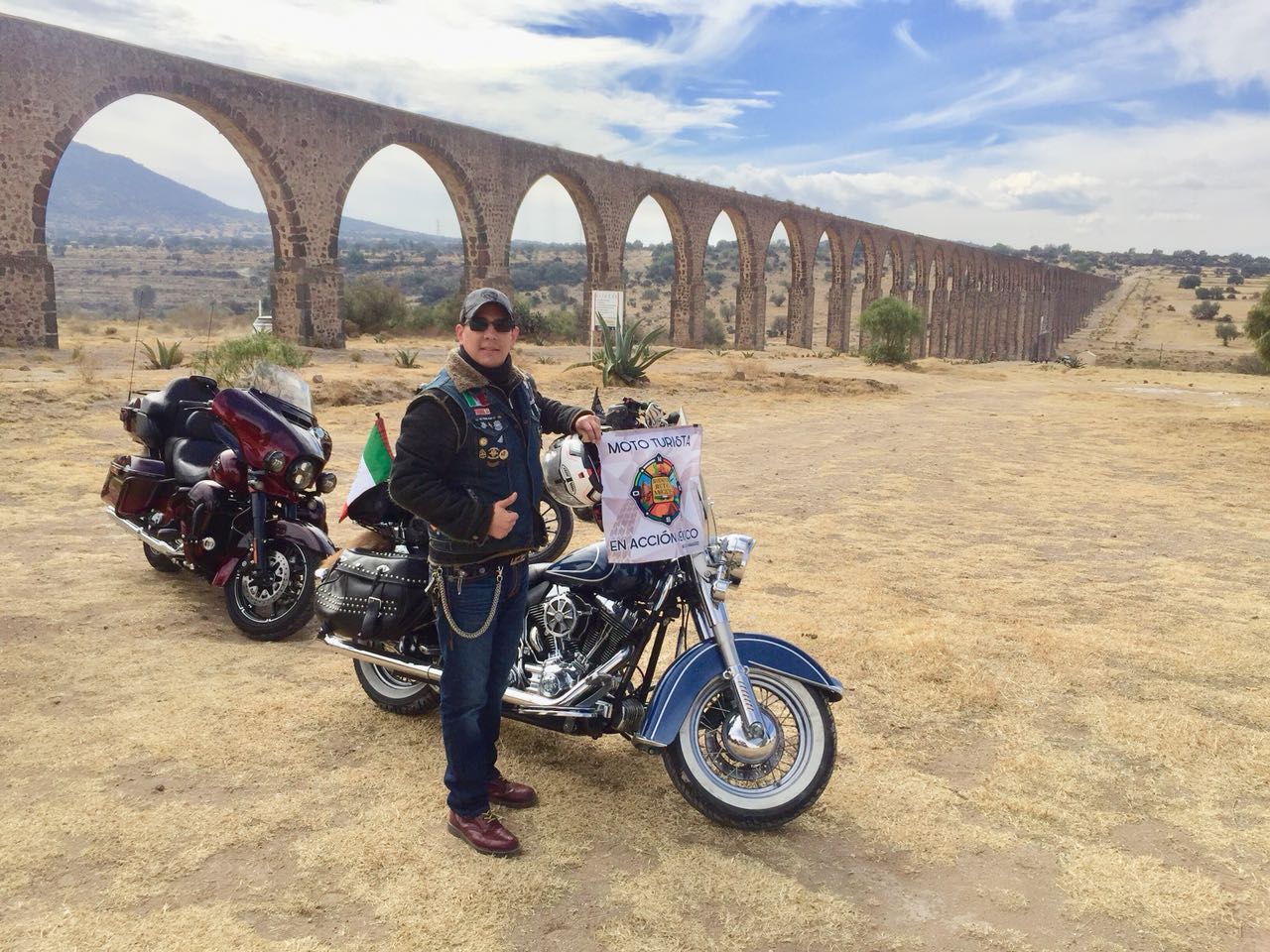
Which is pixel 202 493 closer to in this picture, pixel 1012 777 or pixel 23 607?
pixel 23 607

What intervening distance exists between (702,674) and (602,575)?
0.43 m

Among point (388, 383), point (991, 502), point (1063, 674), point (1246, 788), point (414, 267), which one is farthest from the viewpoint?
point (414, 267)

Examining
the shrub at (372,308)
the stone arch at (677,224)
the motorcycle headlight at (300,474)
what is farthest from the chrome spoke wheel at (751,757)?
the stone arch at (677,224)

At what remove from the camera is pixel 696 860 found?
249 centimetres

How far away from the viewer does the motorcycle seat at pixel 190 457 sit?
4.61 meters

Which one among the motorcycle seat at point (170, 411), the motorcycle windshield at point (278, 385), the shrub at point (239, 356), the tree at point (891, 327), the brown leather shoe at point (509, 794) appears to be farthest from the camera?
the tree at point (891, 327)

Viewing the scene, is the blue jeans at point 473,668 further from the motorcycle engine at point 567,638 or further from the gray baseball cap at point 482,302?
the gray baseball cap at point 482,302

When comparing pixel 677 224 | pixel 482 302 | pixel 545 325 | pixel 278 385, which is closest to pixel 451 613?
pixel 482 302

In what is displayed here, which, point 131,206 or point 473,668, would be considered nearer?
point 473,668

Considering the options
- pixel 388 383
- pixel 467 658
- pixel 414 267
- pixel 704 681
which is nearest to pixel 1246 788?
pixel 704 681

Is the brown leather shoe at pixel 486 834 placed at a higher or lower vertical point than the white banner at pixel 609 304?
lower

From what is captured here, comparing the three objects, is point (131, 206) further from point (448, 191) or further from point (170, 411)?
point (170, 411)

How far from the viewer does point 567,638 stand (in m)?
2.86

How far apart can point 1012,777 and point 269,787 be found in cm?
228
